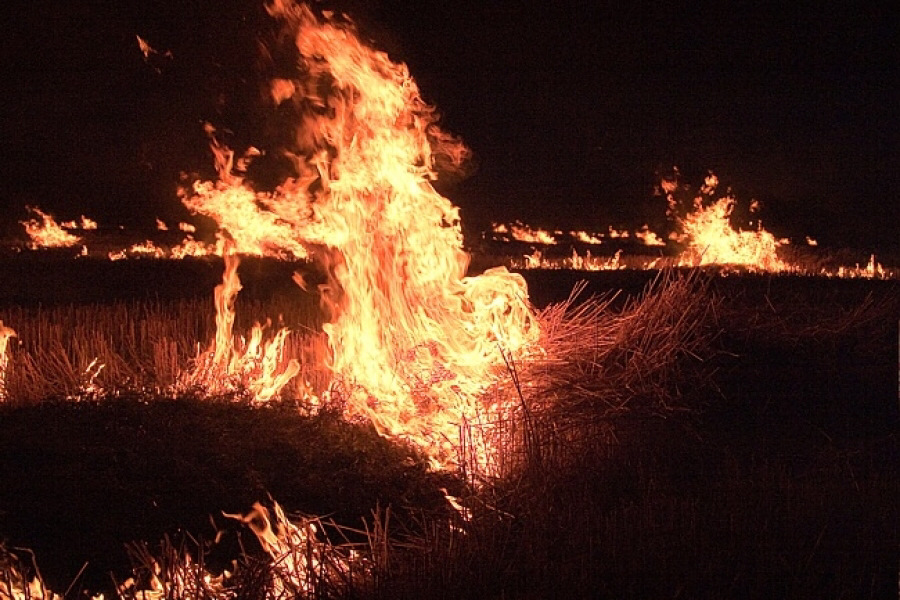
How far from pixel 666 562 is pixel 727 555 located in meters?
0.28

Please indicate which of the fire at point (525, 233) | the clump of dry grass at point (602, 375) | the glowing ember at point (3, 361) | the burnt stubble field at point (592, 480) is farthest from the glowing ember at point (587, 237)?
the glowing ember at point (3, 361)

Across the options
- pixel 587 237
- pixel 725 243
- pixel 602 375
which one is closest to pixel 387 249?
pixel 602 375

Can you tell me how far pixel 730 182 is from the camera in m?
30.2

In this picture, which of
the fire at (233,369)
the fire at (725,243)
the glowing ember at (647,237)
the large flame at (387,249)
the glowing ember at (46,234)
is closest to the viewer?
the large flame at (387,249)

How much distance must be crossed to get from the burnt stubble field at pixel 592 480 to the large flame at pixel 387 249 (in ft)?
2.02

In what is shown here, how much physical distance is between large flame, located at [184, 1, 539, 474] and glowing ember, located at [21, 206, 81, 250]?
14667 millimetres

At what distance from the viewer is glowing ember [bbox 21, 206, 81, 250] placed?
21203mm

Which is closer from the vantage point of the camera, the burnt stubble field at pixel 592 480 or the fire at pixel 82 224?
the burnt stubble field at pixel 592 480

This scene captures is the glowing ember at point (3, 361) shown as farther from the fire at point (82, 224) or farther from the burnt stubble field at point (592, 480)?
the fire at point (82, 224)

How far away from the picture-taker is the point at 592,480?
16.1 ft

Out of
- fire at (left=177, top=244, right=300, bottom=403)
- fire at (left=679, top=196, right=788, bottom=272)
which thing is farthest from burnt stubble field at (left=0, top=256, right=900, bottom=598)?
fire at (left=679, top=196, right=788, bottom=272)

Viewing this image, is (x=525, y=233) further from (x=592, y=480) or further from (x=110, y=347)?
(x=592, y=480)

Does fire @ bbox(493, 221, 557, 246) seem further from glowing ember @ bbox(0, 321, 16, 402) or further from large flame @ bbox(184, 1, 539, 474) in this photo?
glowing ember @ bbox(0, 321, 16, 402)

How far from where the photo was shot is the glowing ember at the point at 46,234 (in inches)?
835
